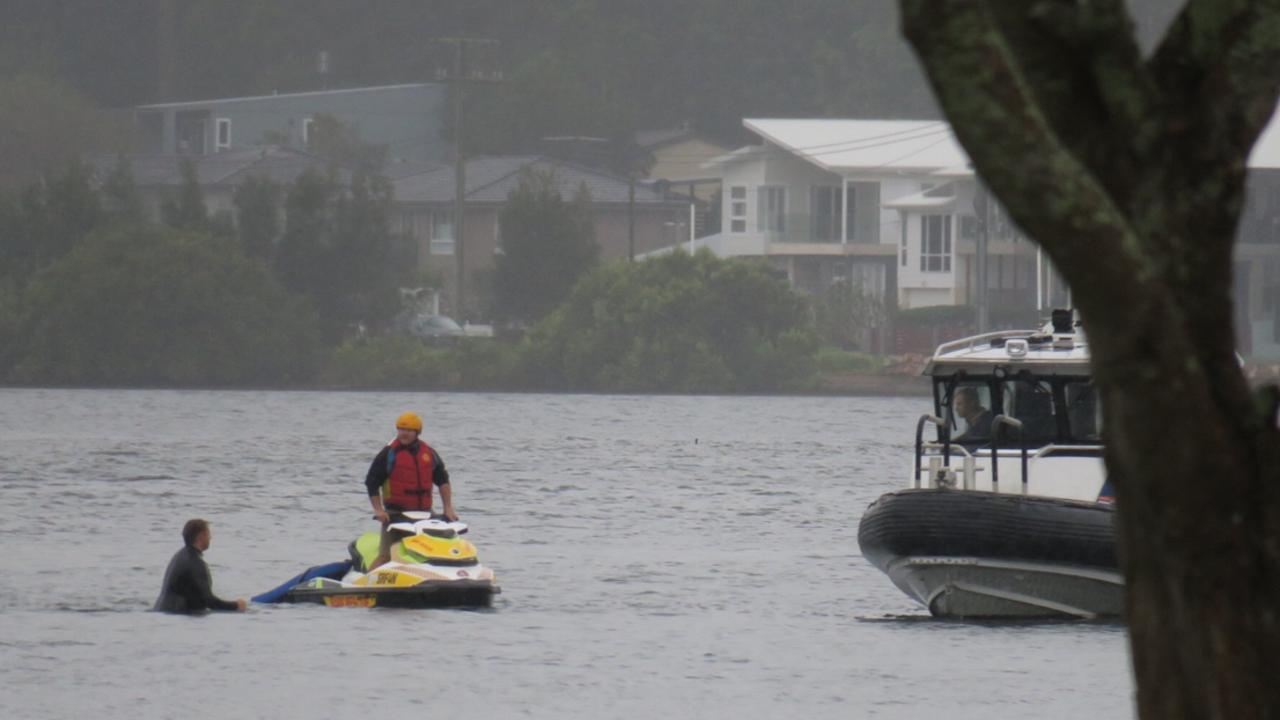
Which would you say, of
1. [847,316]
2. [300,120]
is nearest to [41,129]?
[300,120]

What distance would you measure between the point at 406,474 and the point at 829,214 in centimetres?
7860

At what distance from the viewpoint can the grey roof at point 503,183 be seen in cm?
10369

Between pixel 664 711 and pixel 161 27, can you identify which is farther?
pixel 161 27

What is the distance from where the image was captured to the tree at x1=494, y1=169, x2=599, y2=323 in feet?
298

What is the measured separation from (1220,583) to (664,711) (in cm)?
1181

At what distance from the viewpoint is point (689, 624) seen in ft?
79.5

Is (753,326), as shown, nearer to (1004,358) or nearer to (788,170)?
(788,170)

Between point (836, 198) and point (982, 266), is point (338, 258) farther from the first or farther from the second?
point (982, 266)

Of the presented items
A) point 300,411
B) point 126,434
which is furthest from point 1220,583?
point 300,411

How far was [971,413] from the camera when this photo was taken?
21.9m

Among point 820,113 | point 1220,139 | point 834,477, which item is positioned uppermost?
point 820,113

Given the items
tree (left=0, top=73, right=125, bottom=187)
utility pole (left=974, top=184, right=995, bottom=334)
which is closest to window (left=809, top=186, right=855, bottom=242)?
utility pole (left=974, top=184, right=995, bottom=334)

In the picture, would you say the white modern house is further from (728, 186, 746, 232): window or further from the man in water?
the man in water

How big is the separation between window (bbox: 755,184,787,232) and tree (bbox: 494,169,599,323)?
8421mm
